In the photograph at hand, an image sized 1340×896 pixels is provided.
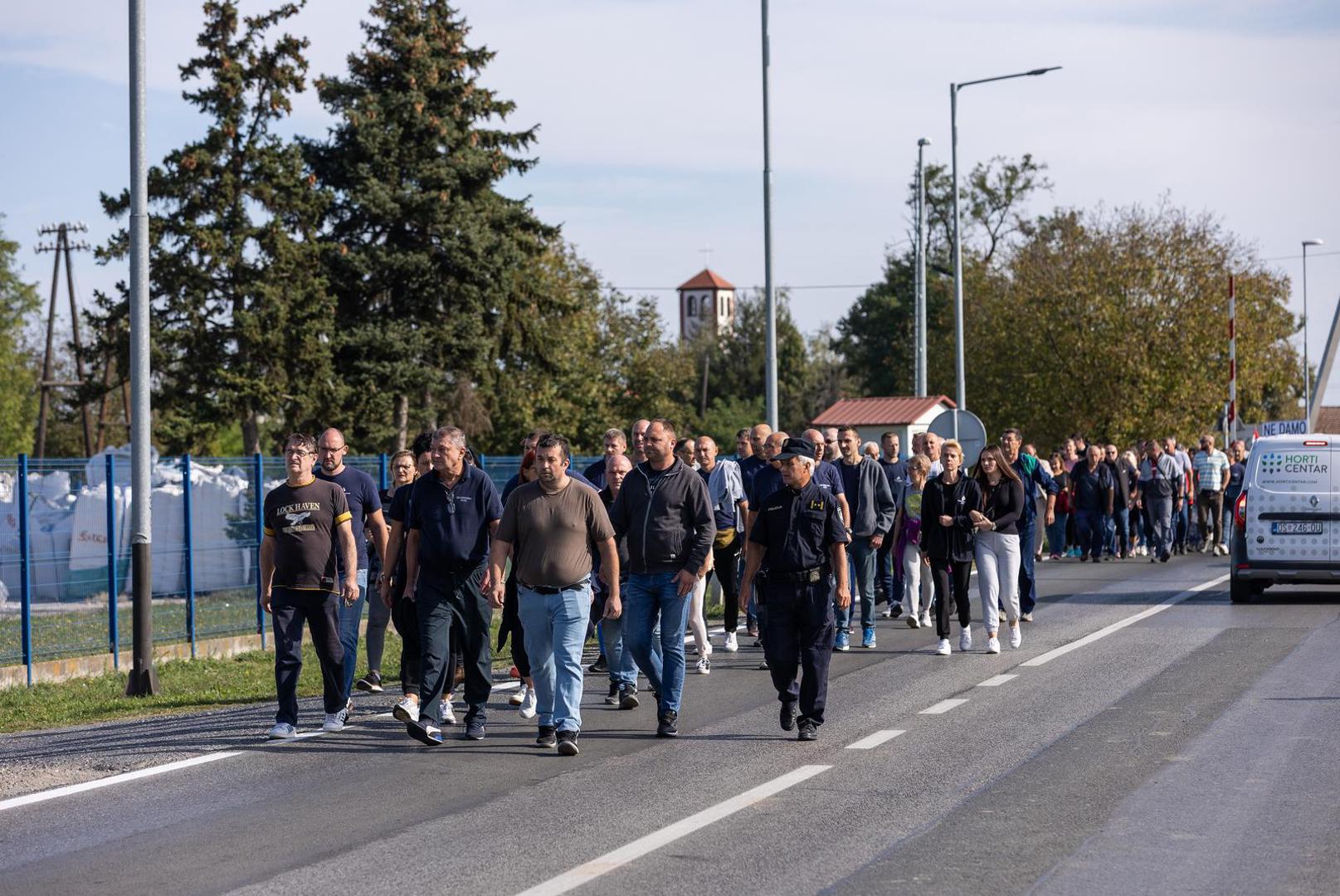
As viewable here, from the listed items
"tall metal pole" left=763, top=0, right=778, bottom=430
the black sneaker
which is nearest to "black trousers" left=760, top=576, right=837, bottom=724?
the black sneaker

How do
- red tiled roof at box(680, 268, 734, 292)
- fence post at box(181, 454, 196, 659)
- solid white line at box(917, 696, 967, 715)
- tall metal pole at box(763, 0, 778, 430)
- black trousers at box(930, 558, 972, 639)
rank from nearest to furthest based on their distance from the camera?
1. solid white line at box(917, 696, 967, 715)
2. black trousers at box(930, 558, 972, 639)
3. fence post at box(181, 454, 196, 659)
4. tall metal pole at box(763, 0, 778, 430)
5. red tiled roof at box(680, 268, 734, 292)

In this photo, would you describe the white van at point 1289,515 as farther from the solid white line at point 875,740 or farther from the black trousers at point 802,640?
the black trousers at point 802,640

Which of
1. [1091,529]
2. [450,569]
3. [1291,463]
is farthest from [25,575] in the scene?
[1091,529]

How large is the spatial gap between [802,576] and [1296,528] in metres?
10.2

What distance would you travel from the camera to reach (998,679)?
12352mm

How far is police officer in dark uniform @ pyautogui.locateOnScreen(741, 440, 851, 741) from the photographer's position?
9.84 m

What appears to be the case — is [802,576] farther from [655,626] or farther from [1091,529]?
[1091,529]

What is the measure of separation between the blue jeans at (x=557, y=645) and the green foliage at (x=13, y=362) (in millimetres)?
73891

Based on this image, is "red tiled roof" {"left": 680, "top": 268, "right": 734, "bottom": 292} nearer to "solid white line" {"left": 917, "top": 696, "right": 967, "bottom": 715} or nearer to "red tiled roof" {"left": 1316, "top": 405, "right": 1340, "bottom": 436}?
"red tiled roof" {"left": 1316, "top": 405, "right": 1340, "bottom": 436}

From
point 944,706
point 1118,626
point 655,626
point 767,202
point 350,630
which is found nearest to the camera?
point 655,626

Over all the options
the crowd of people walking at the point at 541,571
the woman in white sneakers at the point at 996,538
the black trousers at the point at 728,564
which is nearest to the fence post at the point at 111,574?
the crowd of people walking at the point at 541,571

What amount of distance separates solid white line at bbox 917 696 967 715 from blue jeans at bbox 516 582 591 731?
7.96 ft

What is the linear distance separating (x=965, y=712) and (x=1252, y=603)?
30.3 ft

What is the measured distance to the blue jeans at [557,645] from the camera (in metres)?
9.46
